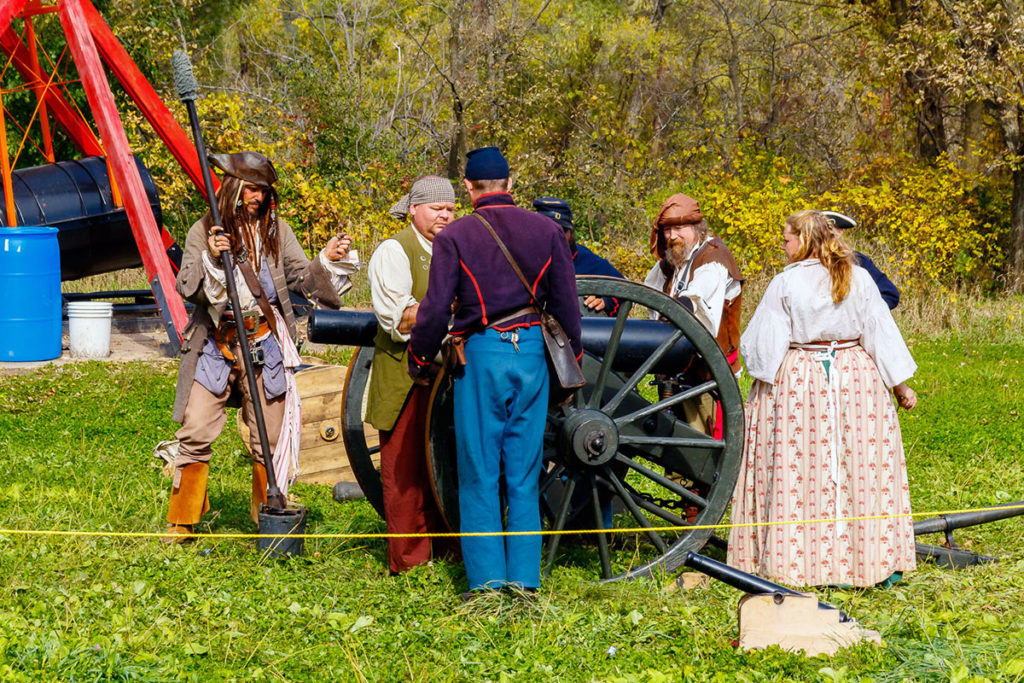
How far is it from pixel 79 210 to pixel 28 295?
1.67 m

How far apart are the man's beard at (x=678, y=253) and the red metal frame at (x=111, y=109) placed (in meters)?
4.93

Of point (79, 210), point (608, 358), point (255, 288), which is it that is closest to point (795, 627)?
point (608, 358)

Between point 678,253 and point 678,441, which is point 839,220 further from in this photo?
point 678,441

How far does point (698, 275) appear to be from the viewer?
5.38m

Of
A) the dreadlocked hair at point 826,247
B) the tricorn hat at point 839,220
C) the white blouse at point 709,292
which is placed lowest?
the white blouse at point 709,292

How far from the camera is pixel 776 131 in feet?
70.9

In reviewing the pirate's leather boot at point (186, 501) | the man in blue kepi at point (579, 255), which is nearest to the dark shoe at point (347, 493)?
the pirate's leather boot at point (186, 501)

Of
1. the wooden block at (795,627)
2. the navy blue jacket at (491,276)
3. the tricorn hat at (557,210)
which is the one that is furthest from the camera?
the tricorn hat at (557,210)

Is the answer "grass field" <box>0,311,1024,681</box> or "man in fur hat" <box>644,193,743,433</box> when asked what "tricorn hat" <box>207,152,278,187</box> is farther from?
"man in fur hat" <box>644,193,743,433</box>

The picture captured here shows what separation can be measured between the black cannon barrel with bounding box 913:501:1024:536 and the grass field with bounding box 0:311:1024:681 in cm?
23

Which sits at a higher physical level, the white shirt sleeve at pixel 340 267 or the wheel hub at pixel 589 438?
the white shirt sleeve at pixel 340 267

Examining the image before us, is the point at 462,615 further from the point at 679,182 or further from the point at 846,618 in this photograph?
the point at 679,182

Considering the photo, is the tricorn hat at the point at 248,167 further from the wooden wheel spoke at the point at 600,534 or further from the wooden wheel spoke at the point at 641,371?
the wooden wheel spoke at the point at 600,534

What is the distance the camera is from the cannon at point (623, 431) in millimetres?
→ 4707
